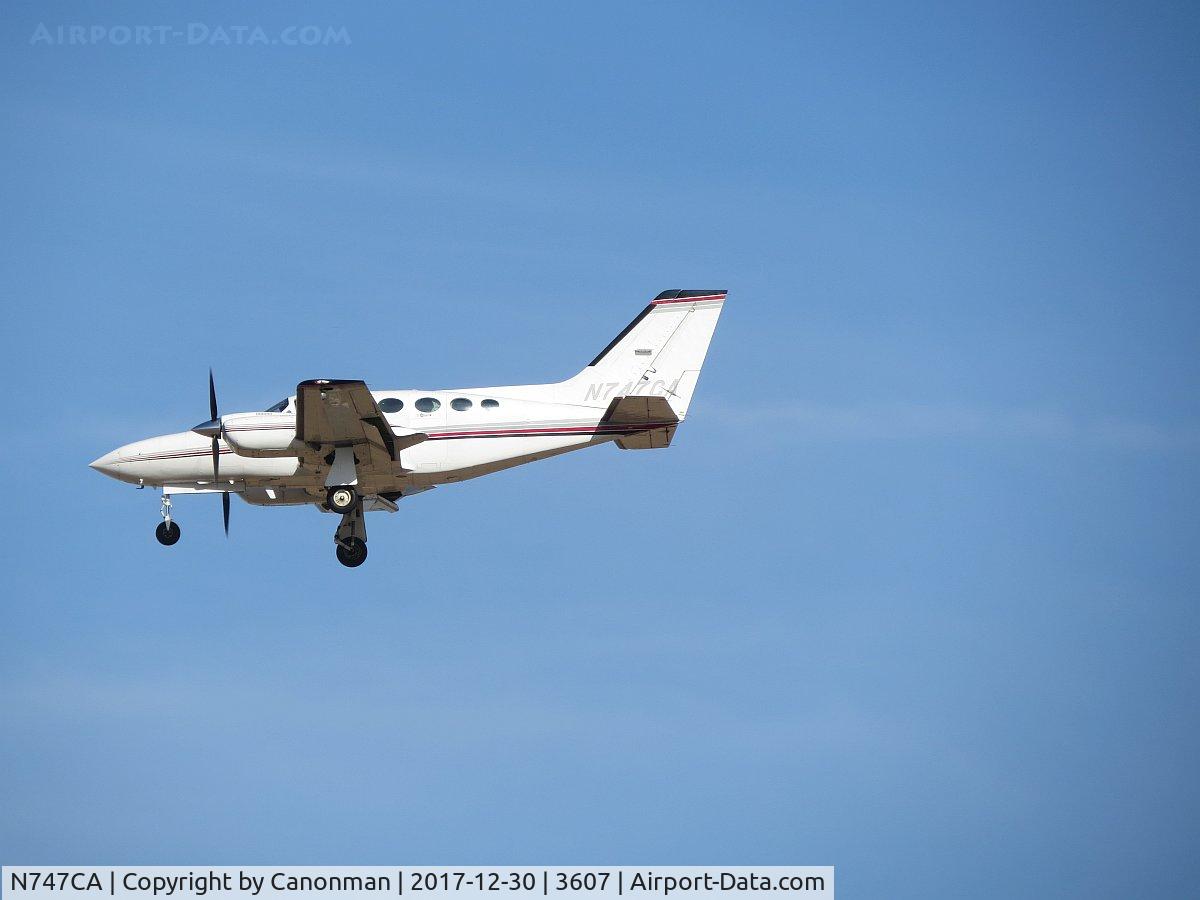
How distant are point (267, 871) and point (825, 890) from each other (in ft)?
34.5

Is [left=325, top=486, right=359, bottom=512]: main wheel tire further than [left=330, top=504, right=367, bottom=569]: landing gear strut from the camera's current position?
No

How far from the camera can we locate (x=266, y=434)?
37.2 m

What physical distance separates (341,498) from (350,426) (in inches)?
84.3

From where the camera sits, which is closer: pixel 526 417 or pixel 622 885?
pixel 622 885

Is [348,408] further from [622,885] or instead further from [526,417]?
[622,885]

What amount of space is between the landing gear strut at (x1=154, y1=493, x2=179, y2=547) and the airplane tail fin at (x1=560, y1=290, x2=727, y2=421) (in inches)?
363

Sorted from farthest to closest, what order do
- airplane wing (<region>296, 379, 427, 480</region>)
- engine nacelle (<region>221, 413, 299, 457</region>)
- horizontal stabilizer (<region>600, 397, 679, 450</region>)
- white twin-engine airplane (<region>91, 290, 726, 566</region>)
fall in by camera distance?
horizontal stabilizer (<region>600, 397, 679, 450</region>) < white twin-engine airplane (<region>91, 290, 726, 566</region>) < engine nacelle (<region>221, 413, 299, 457</region>) < airplane wing (<region>296, 379, 427, 480</region>)

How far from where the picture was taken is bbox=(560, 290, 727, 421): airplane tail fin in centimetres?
4009

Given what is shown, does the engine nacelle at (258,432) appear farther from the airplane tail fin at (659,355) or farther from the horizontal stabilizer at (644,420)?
the horizontal stabilizer at (644,420)

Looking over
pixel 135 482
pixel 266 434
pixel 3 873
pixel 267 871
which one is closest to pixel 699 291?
pixel 266 434

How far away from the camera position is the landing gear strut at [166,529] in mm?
39938

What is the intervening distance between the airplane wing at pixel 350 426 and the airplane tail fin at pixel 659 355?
431 cm

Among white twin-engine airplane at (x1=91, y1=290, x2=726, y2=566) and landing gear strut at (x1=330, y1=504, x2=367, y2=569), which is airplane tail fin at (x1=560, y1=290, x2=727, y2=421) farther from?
Result: landing gear strut at (x1=330, y1=504, x2=367, y2=569)

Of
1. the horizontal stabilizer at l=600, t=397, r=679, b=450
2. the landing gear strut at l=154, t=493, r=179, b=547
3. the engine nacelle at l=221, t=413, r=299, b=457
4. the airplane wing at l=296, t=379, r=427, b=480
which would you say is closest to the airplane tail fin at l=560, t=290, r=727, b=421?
the horizontal stabilizer at l=600, t=397, r=679, b=450
